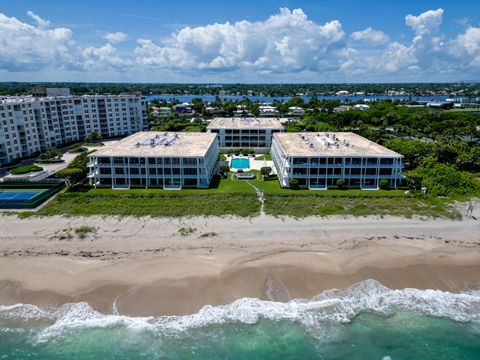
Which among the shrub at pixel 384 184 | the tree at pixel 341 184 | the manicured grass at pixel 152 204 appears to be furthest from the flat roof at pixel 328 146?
the manicured grass at pixel 152 204

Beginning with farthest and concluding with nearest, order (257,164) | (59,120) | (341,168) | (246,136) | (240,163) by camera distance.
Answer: (59,120) < (246,136) < (240,163) < (257,164) < (341,168)

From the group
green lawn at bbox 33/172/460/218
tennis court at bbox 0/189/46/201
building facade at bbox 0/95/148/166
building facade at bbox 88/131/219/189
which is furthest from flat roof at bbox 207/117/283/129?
tennis court at bbox 0/189/46/201

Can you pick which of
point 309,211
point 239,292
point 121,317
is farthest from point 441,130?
point 121,317

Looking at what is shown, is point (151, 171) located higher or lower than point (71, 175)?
higher

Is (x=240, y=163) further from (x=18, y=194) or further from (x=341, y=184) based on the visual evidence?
(x=18, y=194)

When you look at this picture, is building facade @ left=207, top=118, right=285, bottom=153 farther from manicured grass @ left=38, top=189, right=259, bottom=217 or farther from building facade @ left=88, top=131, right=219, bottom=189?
manicured grass @ left=38, top=189, right=259, bottom=217

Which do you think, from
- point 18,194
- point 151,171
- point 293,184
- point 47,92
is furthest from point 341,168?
point 47,92

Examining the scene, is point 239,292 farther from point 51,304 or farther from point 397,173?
point 397,173
